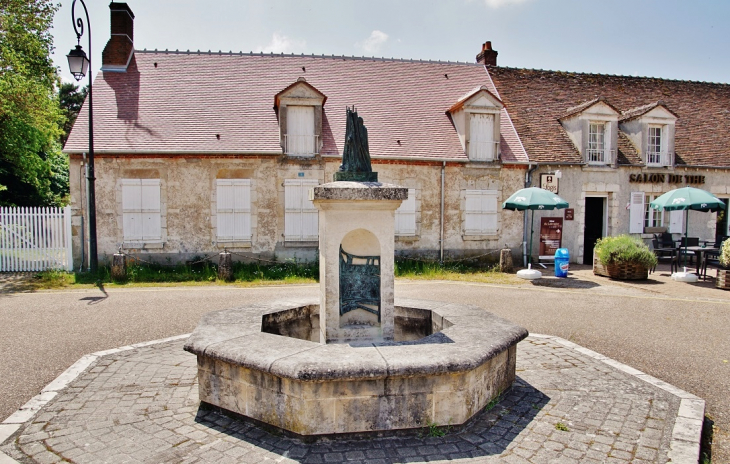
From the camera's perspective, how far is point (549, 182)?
49.2 ft

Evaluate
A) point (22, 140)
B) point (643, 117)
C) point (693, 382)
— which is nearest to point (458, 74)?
point (643, 117)

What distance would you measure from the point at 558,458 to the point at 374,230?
7.54 feet

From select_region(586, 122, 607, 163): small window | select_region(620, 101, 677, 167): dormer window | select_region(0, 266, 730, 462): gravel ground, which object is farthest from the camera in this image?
select_region(620, 101, 677, 167): dormer window

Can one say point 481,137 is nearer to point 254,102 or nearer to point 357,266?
point 254,102

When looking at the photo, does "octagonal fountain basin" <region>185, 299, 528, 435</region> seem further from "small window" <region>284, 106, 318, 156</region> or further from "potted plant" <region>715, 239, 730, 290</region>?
"small window" <region>284, 106, 318, 156</region>

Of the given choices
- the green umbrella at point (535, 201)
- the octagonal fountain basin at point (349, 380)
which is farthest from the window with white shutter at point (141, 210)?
the octagonal fountain basin at point (349, 380)

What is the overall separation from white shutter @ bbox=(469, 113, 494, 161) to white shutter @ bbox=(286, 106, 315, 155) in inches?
191

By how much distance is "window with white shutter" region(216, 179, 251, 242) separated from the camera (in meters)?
13.4

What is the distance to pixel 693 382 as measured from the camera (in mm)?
4922

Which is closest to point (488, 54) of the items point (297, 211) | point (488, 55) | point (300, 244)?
point (488, 55)

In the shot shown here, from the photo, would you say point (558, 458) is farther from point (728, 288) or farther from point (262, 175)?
point (262, 175)

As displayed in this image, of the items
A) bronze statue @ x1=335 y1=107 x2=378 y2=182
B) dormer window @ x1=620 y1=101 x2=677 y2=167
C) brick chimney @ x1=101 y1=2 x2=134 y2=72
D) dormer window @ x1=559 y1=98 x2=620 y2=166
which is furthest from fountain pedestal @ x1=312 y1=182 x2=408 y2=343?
dormer window @ x1=620 y1=101 x2=677 y2=167

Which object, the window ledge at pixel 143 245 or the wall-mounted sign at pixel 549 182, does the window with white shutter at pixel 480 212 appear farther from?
the window ledge at pixel 143 245

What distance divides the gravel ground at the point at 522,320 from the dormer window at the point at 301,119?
4.54 m
